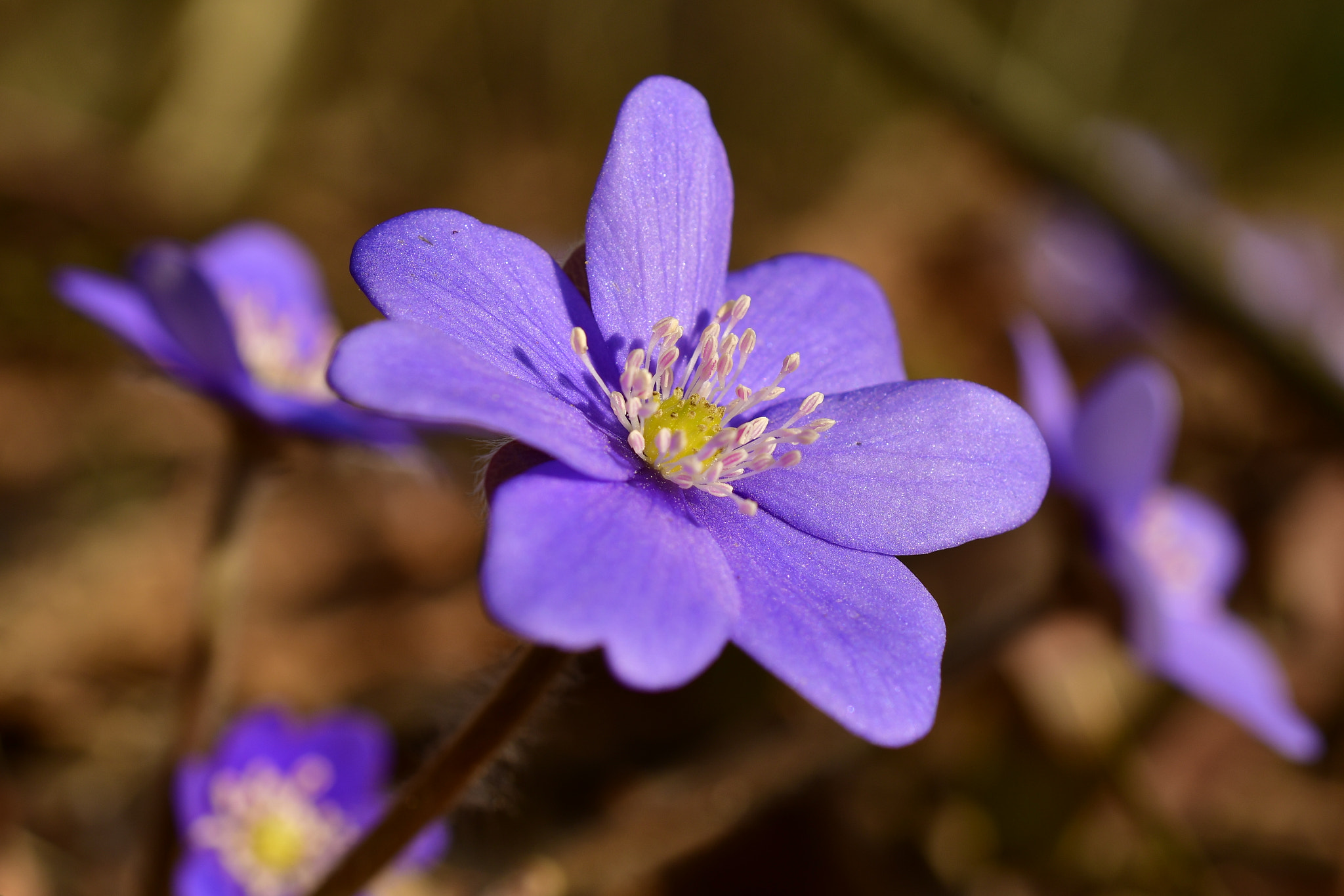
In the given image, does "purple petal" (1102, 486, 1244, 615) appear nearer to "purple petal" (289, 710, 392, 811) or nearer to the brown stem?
"purple petal" (289, 710, 392, 811)

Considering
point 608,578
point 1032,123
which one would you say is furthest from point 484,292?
point 1032,123

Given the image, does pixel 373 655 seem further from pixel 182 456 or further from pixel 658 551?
pixel 658 551

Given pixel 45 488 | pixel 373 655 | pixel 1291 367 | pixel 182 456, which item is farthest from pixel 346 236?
pixel 1291 367

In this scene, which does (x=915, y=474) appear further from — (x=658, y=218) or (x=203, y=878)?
(x=203, y=878)

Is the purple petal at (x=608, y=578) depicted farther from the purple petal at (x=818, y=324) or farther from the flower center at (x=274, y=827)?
the flower center at (x=274, y=827)

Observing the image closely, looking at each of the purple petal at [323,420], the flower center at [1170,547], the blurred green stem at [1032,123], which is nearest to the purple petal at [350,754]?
the purple petal at [323,420]

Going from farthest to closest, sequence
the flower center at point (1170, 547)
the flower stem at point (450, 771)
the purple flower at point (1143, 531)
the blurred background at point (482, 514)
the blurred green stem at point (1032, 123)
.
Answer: the blurred green stem at point (1032, 123) < the flower center at point (1170, 547) < the blurred background at point (482, 514) < the purple flower at point (1143, 531) < the flower stem at point (450, 771)
